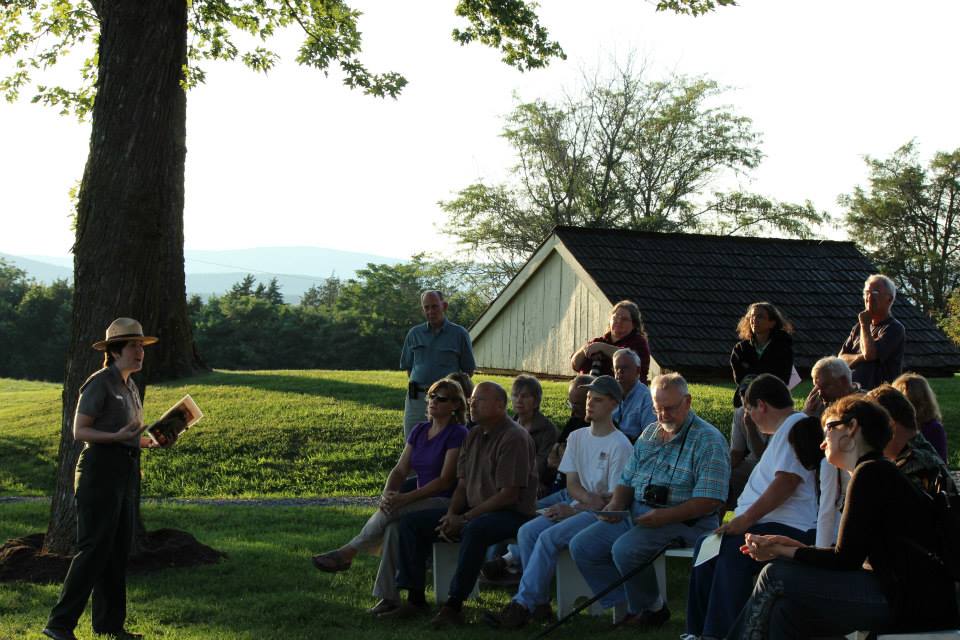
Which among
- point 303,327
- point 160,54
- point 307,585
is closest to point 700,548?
point 307,585

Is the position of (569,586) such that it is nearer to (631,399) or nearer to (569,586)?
(569,586)

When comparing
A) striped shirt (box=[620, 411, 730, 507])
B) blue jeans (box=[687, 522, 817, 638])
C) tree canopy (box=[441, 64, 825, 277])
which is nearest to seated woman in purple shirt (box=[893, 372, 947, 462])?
blue jeans (box=[687, 522, 817, 638])

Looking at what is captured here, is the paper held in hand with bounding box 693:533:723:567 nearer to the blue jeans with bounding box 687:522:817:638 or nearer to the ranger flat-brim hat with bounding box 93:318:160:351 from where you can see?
the blue jeans with bounding box 687:522:817:638

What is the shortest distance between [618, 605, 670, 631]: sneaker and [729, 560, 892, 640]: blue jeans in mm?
1908

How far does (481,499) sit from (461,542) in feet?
1.05

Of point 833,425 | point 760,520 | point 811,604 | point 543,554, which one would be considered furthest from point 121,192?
point 811,604

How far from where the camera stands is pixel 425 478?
8117 mm

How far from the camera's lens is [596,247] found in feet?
70.8

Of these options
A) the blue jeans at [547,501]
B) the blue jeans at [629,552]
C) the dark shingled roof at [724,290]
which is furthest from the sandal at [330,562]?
the dark shingled roof at [724,290]

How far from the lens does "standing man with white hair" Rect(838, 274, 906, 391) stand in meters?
8.41

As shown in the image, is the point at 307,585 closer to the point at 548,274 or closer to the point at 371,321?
the point at 548,274

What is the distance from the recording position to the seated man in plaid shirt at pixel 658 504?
6.76 metres

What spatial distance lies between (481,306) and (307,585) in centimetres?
4383

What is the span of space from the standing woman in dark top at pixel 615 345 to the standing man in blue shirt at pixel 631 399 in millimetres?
835
